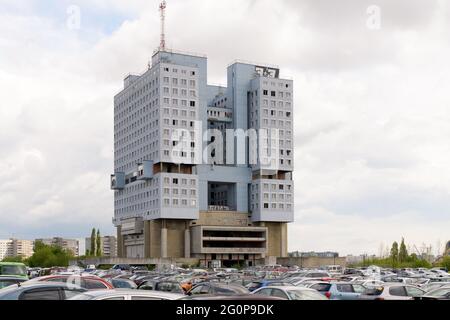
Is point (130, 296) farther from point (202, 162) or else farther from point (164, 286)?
point (202, 162)

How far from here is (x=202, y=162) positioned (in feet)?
442

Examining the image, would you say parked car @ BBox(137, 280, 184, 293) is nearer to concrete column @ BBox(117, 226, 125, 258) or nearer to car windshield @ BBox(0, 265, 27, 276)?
car windshield @ BBox(0, 265, 27, 276)

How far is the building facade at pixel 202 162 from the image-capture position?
5039 inches

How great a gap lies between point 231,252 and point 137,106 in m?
36.3

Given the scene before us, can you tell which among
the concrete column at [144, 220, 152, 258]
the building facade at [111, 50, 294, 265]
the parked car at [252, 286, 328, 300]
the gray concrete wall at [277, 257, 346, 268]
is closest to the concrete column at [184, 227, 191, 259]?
the building facade at [111, 50, 294, 265]

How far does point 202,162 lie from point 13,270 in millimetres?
101785

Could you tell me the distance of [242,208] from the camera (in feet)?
461

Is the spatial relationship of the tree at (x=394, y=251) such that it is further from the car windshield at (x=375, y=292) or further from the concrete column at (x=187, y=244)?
the car windshield at (x=375, y=292)

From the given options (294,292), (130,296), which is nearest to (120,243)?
(294,292)

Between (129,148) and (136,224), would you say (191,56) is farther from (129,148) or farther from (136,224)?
(136,224)

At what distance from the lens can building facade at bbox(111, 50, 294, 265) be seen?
128000mm

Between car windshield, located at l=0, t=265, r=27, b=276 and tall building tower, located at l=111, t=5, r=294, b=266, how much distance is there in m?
91.4
